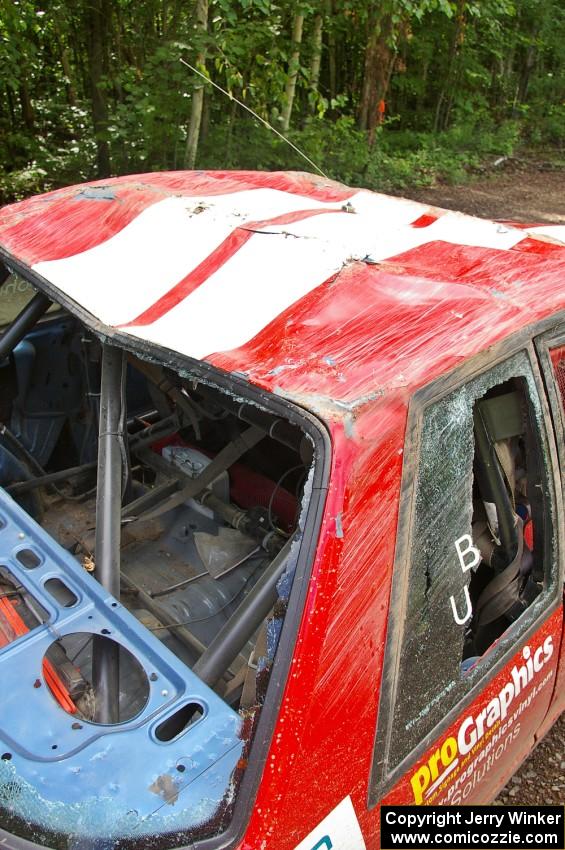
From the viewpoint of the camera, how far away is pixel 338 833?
49.9 inches

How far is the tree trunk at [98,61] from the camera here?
25.8 ft

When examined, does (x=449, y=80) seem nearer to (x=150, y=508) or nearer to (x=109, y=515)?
(x=150, y=508)

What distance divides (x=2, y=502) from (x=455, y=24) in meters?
11.8

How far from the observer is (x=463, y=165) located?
11.0m

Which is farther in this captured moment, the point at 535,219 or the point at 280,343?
the point at 535,219

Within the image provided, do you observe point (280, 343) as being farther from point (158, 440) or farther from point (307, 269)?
point (158, 440)

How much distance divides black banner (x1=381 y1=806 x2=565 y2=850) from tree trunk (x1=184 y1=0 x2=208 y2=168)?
5.84 meters

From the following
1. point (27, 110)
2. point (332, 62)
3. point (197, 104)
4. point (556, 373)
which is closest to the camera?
point (556, 373)

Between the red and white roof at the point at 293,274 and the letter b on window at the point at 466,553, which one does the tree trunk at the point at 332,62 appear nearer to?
the red and white roof at the point at 293,274

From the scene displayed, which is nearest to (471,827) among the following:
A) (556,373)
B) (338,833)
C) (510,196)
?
(338,833)

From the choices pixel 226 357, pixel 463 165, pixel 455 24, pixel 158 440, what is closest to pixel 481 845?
pixel 226 357

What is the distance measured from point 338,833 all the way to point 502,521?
34.7 inches

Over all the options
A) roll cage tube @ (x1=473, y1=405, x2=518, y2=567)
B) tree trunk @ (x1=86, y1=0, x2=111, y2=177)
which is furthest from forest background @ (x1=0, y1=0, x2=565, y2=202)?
roll cage tube @ (x1=473, y1=405, x2=518, y2=567)

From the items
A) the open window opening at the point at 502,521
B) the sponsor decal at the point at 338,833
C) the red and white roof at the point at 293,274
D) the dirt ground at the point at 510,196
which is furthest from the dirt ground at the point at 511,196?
the sponsor decal at the point at 338,833
